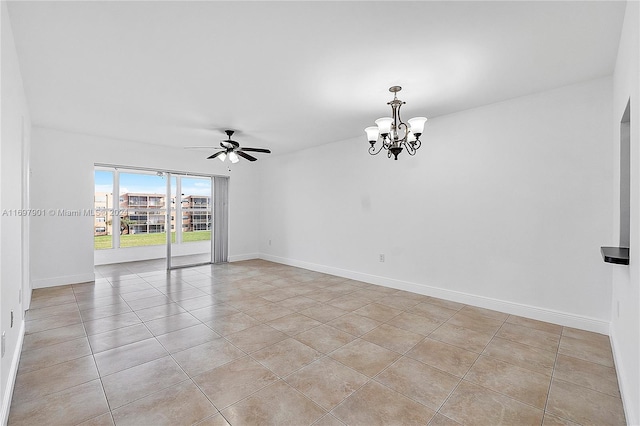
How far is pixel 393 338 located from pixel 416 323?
0.52m

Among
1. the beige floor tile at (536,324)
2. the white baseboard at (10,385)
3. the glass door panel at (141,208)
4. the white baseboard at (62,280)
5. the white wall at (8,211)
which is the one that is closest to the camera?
the white baseboard at (10,385)

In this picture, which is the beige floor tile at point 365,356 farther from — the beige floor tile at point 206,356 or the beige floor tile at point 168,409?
the beige floor tile at point 168,409

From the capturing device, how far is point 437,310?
3.73 metres

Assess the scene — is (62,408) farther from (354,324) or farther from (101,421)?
(354,324)

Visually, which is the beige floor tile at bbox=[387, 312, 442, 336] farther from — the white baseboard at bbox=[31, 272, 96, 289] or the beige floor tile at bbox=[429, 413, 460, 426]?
the white baseboard at bbox=[31, 272, 96, 289]

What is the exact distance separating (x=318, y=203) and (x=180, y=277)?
9.88 feet

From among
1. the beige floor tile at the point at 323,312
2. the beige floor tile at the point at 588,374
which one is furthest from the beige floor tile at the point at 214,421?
the beige floor tile at the point at 588,374

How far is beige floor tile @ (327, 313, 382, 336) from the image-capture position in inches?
123

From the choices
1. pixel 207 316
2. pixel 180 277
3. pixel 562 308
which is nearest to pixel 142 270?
pixel 180 277

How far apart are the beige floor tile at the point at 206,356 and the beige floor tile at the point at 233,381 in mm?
81

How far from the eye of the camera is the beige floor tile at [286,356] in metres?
2.40

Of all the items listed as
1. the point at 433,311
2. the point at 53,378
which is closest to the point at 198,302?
the point at 53,378

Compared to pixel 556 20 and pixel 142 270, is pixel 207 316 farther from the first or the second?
pixel 556 20

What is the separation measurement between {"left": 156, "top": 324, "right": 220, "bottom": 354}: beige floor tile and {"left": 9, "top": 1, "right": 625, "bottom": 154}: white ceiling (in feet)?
8.58
